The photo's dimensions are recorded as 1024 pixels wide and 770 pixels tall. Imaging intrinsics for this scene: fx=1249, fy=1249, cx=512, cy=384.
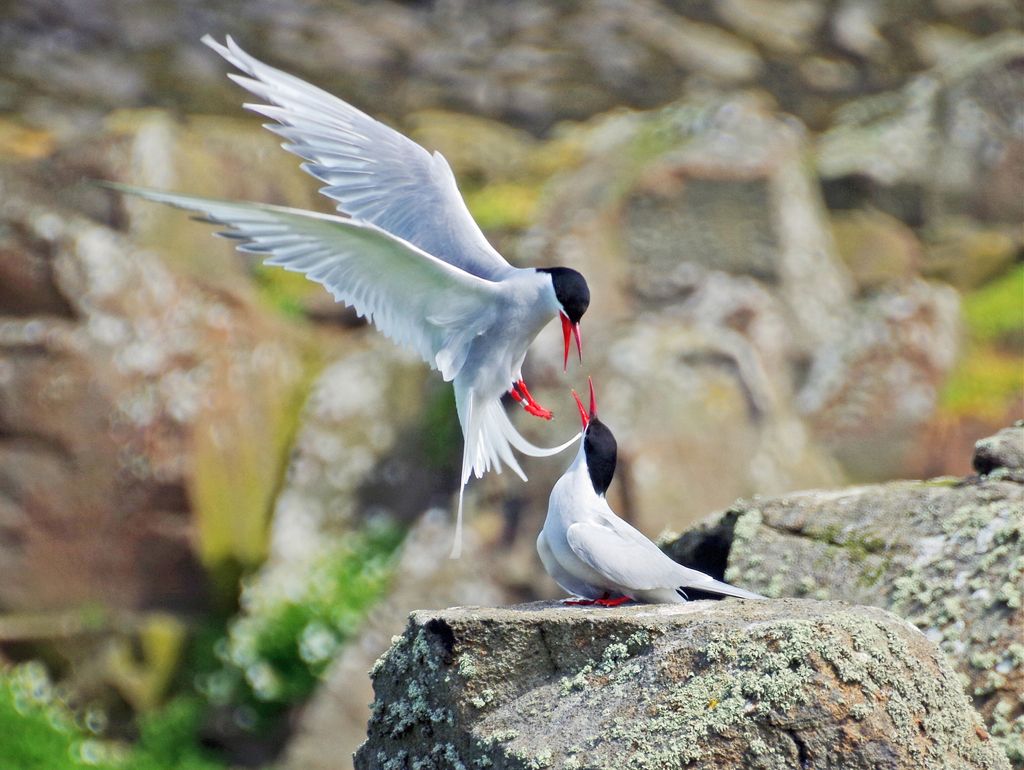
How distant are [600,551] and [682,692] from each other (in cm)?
62

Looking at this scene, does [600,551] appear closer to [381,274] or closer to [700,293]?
[381,274]

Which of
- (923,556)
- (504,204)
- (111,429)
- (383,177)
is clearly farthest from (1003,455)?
(504,204)

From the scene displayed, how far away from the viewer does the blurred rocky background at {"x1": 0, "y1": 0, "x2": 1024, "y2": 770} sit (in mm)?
7156

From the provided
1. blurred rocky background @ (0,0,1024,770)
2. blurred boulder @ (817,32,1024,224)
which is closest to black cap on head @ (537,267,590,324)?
blurred rocky background @ (0,0,1024,770)

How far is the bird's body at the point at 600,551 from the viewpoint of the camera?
3.54 m

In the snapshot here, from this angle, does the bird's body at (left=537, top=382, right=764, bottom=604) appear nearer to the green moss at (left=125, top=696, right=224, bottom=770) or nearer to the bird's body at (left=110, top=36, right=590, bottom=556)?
the bird's body at (left=110, top=36, right=590, bottom=556)

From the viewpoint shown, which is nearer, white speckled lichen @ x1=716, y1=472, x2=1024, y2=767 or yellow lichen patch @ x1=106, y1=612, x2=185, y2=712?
white speckled lichen @ x1=716, y1=472, x2=1024, y2=767

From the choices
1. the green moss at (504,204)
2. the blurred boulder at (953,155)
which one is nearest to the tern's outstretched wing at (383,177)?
the green moss at (504,204)

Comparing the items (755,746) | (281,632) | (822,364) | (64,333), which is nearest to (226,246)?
(64,333)

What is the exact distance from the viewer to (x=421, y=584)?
7.10 meters

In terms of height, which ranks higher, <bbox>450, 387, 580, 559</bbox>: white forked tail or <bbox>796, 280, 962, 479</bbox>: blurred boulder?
<bbox>796, 280, 962, 479</bbox>: blurred boulder

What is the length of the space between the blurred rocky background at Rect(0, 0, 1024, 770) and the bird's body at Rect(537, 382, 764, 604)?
2.76m

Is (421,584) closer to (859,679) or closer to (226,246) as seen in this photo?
(226,246)

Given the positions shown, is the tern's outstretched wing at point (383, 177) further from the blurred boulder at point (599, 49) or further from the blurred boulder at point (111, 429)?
the blurred boulder at point (599, 49)
